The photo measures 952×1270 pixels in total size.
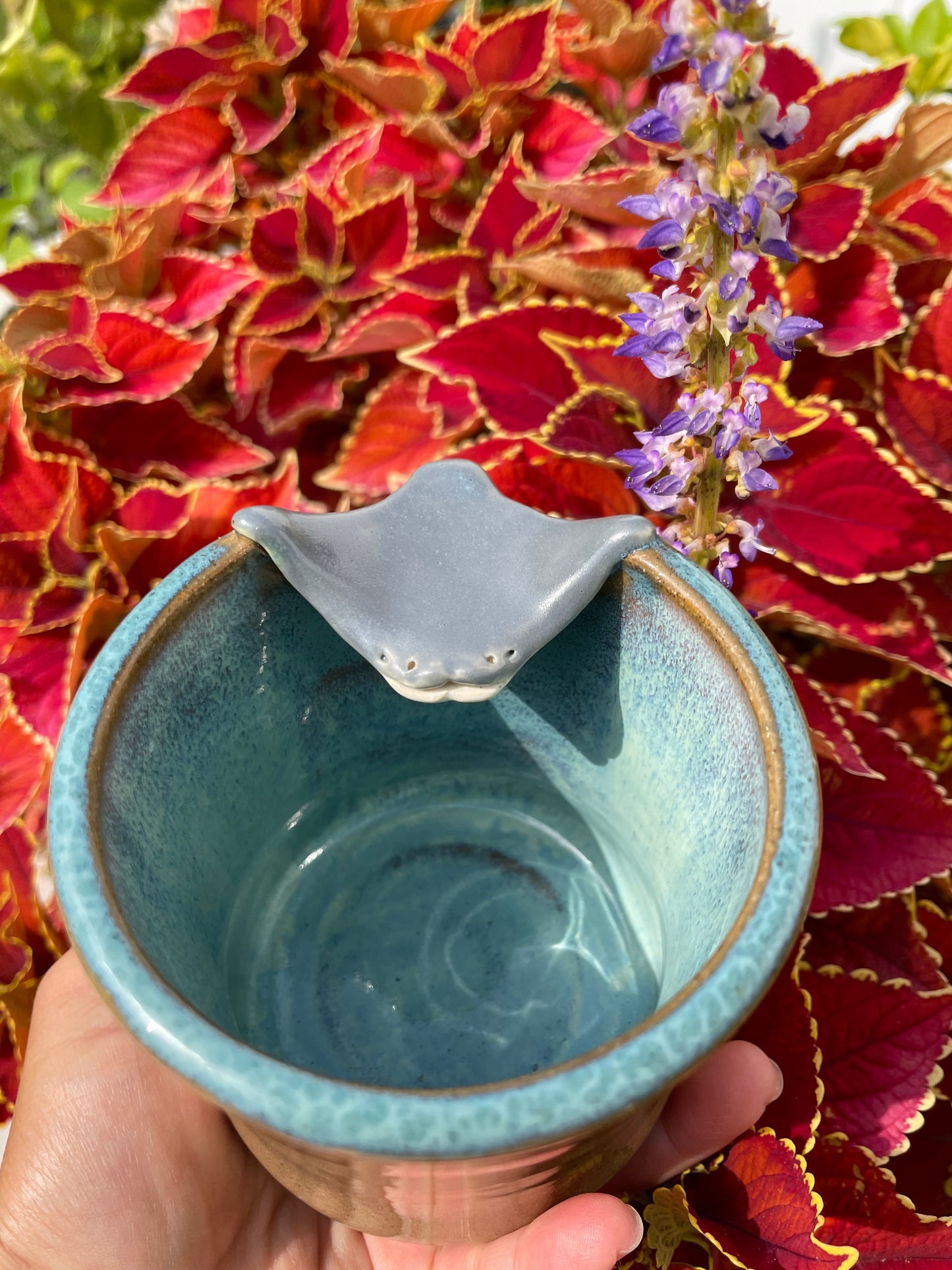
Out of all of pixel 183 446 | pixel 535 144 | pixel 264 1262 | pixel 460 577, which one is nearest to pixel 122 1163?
pixel 264 1262

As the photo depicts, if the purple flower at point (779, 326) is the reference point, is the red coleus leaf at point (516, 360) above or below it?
below

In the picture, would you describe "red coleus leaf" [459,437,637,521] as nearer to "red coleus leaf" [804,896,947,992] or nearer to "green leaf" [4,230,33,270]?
"red coleus leaf" [804,896,947,992]

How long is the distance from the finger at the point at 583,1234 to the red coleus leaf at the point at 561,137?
77 cm

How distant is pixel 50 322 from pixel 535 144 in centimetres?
45

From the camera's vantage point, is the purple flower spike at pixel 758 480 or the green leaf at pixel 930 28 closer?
the purple flower spike at pixel 758 480

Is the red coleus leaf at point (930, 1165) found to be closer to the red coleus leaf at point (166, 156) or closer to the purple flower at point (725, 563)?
the purple flower at point (725, 563)

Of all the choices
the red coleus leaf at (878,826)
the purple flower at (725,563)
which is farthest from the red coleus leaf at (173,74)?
the red coleus leaf at (878,826)

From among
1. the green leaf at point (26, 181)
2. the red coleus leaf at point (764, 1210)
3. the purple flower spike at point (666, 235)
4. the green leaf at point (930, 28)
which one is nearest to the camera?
the purple flower spike at point (666, 235)

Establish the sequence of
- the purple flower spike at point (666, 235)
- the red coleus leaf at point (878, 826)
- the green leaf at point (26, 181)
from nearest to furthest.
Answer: the purple flower spike at point (666, 235)
the red coleus leaf at point (878, 826)
the green leaf at point (26, 181)

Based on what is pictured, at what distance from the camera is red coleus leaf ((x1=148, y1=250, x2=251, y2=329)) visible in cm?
88

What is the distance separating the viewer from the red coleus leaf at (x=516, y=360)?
0.76m

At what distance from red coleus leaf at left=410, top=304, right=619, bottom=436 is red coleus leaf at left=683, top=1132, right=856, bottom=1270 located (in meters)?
0.49

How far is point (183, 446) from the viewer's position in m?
0.86

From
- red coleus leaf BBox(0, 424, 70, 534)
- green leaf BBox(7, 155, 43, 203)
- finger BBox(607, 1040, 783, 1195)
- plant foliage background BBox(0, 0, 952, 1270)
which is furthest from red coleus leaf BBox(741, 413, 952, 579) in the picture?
green leaf BBox(7, 155, 43, 203)
